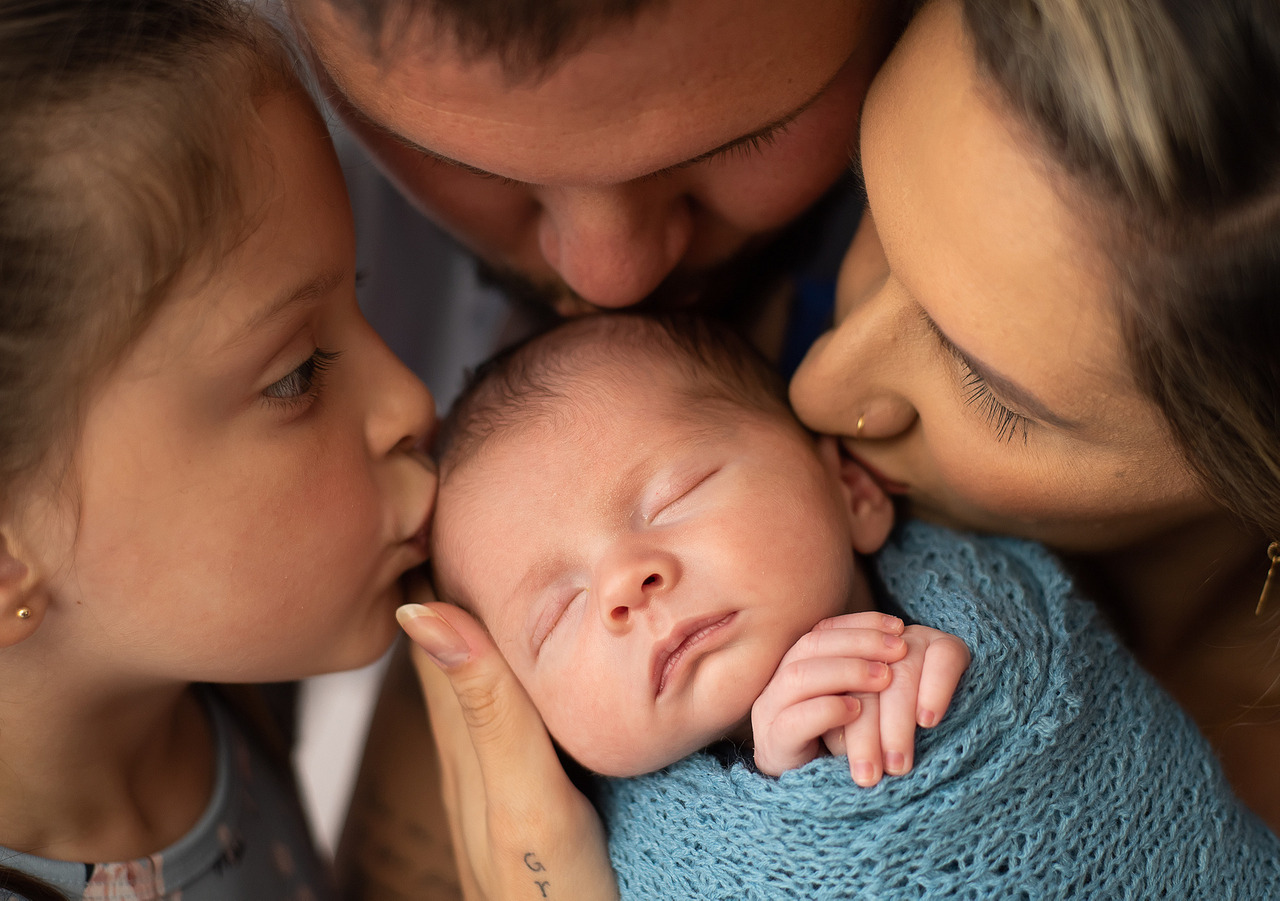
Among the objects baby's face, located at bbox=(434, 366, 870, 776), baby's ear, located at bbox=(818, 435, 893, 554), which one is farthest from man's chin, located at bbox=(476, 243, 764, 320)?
baby's ear, located at bbox=(818, 435, 893, 554)

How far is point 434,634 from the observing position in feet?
3.81

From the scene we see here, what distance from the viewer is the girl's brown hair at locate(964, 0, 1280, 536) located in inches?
29.1

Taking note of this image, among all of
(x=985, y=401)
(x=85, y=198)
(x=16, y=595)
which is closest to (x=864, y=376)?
(x=985, y=401)

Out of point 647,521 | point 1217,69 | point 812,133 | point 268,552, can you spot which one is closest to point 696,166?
point 812,133

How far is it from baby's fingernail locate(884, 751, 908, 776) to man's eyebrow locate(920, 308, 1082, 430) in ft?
1.20

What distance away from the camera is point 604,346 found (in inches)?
51.2

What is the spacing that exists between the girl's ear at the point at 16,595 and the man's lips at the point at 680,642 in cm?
64

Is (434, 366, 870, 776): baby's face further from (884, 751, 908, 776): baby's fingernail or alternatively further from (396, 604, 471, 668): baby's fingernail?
(884, 751, 908, 776): baby's fingernail

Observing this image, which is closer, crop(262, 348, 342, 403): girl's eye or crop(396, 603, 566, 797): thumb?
crop(262, 348, 342, 403): girl's eye

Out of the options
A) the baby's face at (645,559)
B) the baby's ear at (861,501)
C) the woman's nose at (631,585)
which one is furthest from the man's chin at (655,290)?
the woman's nose at (631,585)

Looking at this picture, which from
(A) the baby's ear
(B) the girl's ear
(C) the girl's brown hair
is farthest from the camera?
(A) the baby's ear

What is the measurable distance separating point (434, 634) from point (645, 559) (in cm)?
29

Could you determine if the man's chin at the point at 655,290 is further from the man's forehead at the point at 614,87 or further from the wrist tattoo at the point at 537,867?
the wrist tattoo at the point at 537,867

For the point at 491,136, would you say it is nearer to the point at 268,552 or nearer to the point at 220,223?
the point at 220,223
